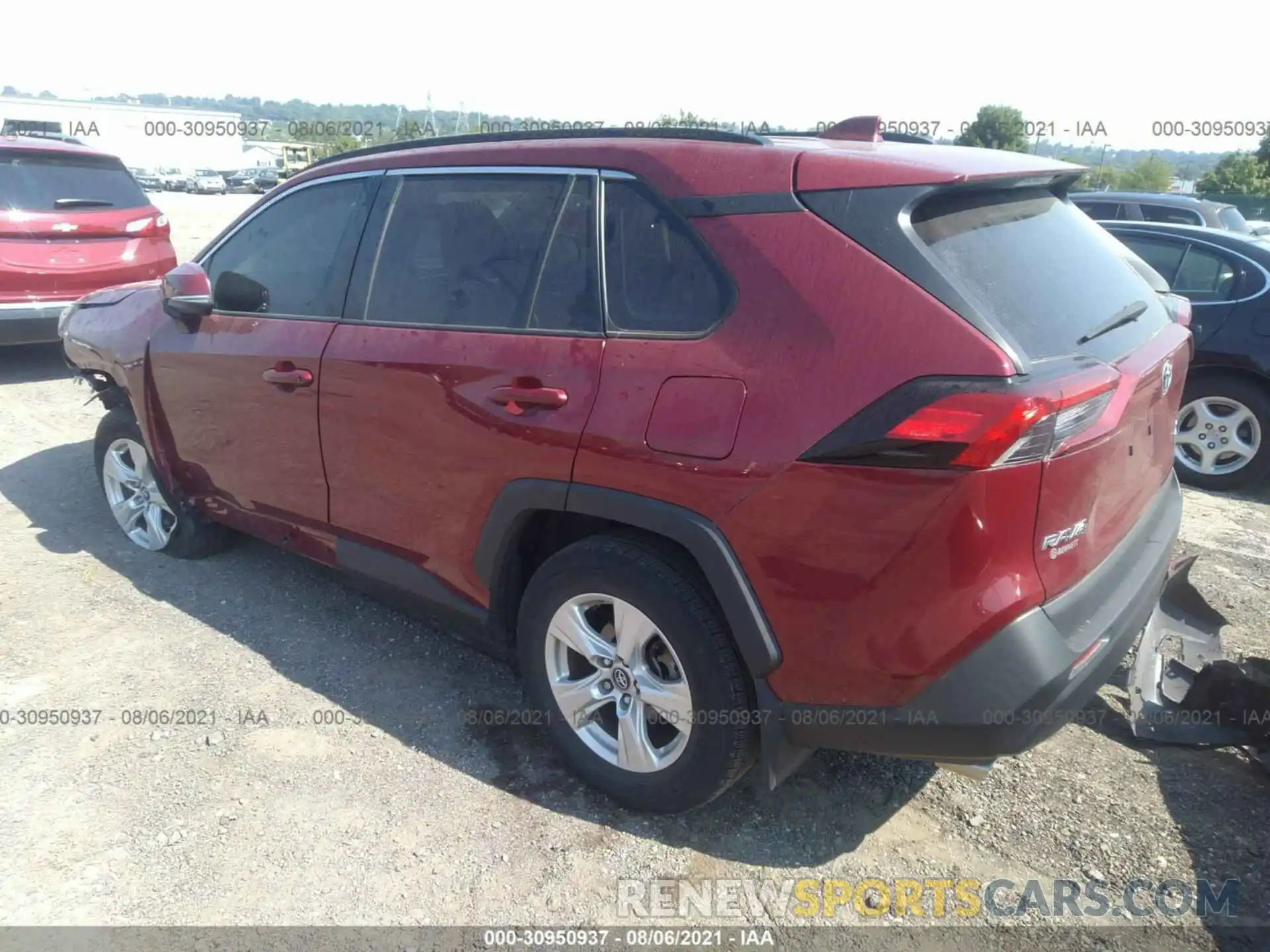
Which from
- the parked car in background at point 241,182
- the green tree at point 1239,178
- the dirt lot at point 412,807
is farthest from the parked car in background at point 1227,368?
the parked car in background at point 241,182

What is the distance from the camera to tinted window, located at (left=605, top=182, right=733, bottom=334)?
2.45 m

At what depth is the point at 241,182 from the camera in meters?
54.0

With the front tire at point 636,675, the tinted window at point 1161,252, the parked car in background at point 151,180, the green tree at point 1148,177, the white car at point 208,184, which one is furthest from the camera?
the white car at point 208,184

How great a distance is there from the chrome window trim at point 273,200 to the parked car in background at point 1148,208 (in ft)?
27.1

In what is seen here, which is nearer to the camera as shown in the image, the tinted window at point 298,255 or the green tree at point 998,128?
the tinted window at point 298,255

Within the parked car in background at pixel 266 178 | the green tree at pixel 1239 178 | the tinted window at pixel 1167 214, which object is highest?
the tinted window at pixel 1167 214

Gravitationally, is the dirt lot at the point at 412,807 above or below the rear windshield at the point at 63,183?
below

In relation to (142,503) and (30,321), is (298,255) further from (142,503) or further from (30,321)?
(30,321)

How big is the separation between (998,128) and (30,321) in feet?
124

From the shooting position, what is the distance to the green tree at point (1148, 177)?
30656mm

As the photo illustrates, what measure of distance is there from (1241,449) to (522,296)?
16.5ft

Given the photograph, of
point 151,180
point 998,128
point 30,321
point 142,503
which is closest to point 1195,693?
point 142,503

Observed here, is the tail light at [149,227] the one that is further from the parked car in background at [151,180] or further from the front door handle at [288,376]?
the parked car in background at [151,180]

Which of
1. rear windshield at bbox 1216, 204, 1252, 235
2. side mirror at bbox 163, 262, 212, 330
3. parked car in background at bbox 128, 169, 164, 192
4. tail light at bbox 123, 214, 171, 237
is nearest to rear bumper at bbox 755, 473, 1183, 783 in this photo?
side mirror at bbox 163, 262, 212, 330
